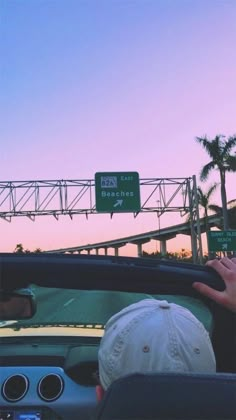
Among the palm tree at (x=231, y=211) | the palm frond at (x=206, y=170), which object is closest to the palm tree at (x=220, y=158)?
the palm frond at (x=206, y=170)

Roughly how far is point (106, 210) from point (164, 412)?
31944mm

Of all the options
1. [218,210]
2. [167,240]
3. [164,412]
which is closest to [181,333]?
[164,412]

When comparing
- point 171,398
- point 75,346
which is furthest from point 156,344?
point 75,346

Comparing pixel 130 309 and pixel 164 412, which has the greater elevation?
pixel 130 309

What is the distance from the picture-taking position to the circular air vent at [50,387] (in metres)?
3.03

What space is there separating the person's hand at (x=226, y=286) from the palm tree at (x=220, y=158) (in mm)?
44370

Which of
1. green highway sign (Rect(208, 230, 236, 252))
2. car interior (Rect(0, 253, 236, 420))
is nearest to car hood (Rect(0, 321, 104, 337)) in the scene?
car interior (Rect(0, 253, 236, 420))

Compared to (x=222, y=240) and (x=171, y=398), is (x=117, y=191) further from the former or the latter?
(x=171, y=398)

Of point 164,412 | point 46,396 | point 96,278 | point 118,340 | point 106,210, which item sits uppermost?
point 106,210

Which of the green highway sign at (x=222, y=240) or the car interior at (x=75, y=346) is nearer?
the car interior at (x=75, y=346)

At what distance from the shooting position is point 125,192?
33.6 meters

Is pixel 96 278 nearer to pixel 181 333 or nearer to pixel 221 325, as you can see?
pixel 221 325

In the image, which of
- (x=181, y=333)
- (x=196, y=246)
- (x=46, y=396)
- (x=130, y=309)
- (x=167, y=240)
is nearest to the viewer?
(x=181, y=333)

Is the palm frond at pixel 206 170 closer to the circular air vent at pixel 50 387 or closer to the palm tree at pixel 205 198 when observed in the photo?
the palm tree at pixel 205 198
